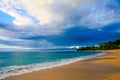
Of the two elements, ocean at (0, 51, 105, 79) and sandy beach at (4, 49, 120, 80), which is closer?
sandy beach at (4, 49, 120, 80)

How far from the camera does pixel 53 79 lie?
35.4 ft

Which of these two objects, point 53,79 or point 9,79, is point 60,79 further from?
point 9,79

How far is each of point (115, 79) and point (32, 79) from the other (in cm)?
523

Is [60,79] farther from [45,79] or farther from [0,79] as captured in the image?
[0,79]

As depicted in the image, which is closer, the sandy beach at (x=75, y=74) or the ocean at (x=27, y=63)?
the sandy beach at (x=75, y=74)

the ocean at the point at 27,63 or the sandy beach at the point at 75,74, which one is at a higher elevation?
the ocean at the point at 27,63

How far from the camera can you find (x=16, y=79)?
34.7 ft

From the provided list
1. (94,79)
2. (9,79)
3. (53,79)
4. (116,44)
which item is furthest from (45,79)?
(116,44)

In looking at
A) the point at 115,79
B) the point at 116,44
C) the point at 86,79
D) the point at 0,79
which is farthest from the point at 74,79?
the point at 116,44

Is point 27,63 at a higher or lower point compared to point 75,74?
higher

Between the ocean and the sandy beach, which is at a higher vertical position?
the ocean

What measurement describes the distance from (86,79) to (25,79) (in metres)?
3.88

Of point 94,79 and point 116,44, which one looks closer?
point 94,79

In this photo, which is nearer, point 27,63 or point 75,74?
point 75,74
